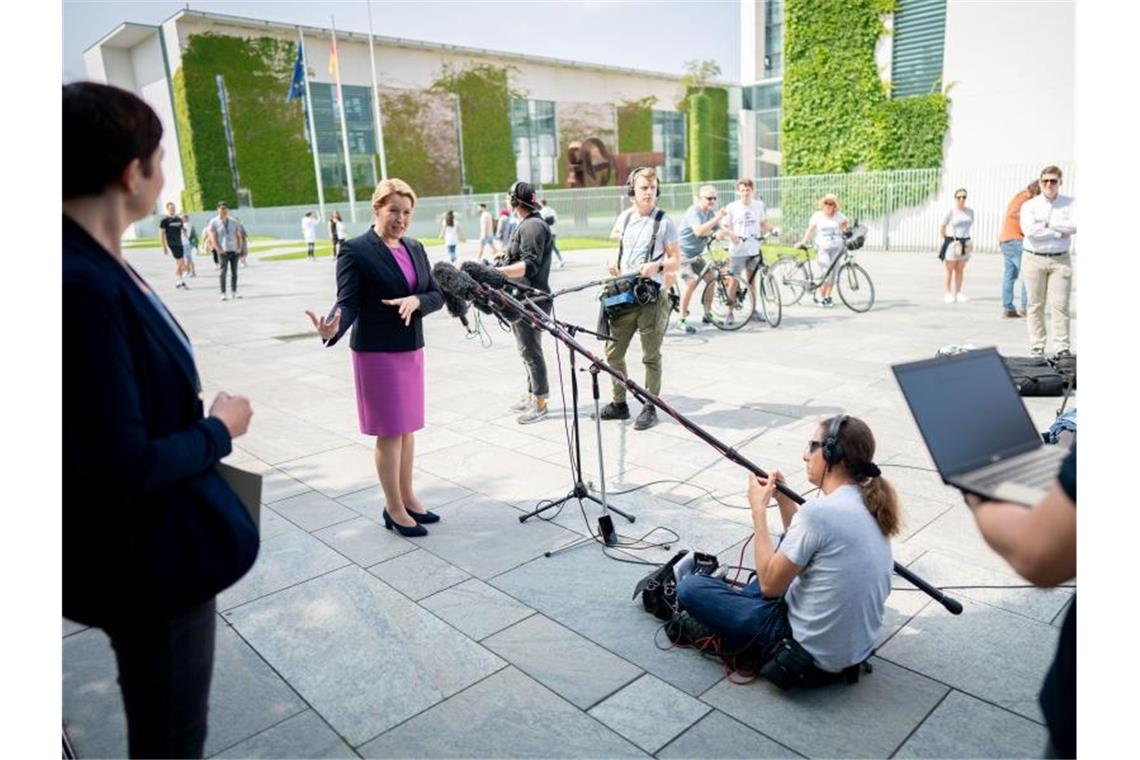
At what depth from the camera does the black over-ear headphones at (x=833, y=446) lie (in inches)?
102

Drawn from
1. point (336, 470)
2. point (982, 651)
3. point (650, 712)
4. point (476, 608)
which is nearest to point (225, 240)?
point (336, 470)

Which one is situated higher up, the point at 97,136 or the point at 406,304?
the point at 97,136

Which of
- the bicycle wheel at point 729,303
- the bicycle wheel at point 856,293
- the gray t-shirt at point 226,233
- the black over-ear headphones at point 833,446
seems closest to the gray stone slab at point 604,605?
the black over-ear headphones at point 833,446

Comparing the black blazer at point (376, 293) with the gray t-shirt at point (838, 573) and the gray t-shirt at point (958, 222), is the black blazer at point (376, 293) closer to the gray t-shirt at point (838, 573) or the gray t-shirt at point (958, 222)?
the gray t-shirt at point (838, 573)

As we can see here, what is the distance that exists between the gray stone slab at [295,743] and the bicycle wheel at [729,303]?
8.22 m

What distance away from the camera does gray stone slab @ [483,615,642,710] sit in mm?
2844

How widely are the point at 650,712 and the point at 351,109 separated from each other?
45.1 metres

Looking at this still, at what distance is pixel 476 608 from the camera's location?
3.46m

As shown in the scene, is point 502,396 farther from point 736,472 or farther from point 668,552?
point 668,552

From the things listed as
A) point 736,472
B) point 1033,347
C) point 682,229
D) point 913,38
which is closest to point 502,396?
point 736,472

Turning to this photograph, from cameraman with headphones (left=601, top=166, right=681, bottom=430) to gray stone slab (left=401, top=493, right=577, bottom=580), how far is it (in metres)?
1.87

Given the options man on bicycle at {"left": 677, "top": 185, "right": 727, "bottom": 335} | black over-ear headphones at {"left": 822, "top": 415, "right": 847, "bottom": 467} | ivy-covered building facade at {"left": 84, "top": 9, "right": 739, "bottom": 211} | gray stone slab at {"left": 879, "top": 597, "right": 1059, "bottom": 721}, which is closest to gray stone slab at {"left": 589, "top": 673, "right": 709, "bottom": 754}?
gray stone slab at {"left": 879, "top": 597, "right": 1059, "bottom": 721}

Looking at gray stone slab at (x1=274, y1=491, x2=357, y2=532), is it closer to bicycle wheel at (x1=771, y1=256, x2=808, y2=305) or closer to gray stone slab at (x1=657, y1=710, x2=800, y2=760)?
gray stone slab at (x1=657, y1=710, x2=800, y2=760)

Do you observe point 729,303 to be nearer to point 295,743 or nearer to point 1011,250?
point 1011,250
